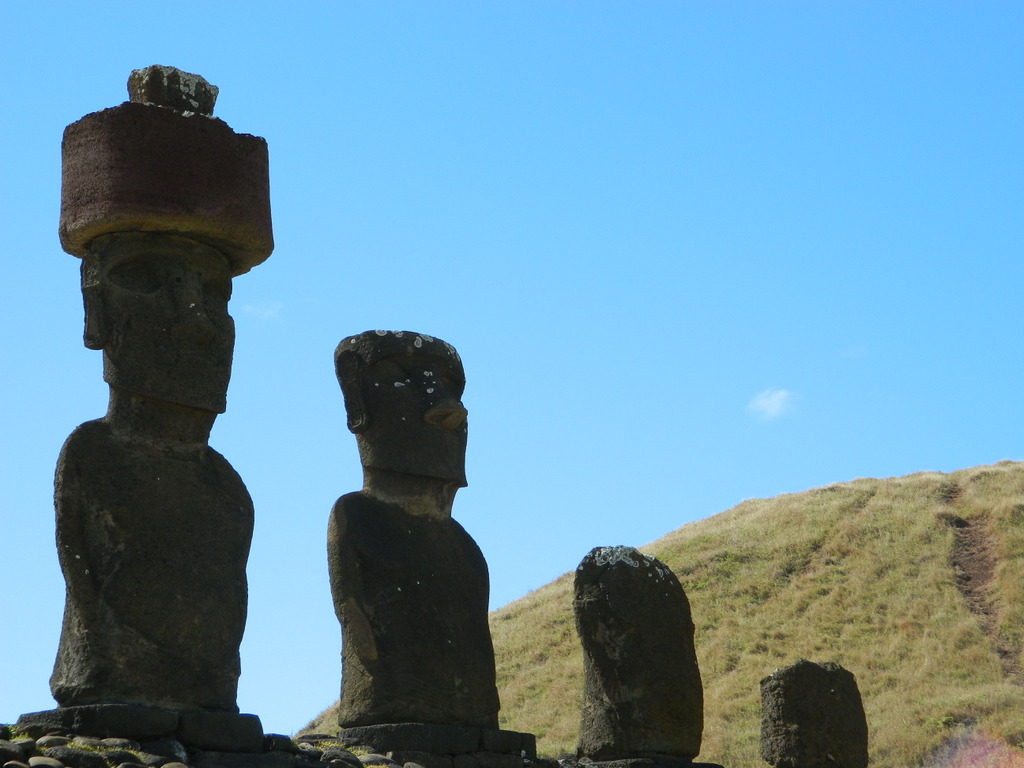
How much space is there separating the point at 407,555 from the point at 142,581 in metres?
2.05

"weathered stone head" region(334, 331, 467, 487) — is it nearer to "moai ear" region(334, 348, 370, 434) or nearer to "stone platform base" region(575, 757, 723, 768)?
"moai ear" region(334, 348, 370, 434)

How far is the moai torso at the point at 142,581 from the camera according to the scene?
768cm

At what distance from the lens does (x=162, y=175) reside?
337 inches

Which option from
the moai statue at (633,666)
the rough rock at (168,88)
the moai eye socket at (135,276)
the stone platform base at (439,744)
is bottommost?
the stone platform base at (439,744)

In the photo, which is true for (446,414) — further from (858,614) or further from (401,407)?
(858,614)

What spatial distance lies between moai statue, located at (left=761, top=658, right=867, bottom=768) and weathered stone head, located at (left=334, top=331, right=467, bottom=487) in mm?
2824

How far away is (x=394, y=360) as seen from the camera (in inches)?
396

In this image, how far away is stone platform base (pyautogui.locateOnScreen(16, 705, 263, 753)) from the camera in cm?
729

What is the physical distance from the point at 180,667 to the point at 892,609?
24578 mm

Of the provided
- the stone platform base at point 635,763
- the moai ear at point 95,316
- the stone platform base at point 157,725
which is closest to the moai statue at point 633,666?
the stone platform base at point 635,763

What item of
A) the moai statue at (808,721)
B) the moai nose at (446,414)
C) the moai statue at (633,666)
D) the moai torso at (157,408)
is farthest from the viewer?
the moai statue at (808,721)

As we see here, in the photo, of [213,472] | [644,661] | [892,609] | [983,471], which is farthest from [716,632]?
[213,472]

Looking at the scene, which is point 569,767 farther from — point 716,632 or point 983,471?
point 983,471

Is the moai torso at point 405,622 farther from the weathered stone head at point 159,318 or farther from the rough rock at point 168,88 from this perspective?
the rough rock at point 168,88
